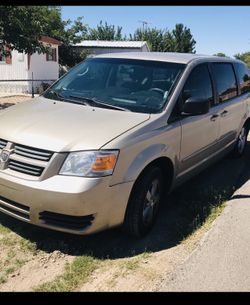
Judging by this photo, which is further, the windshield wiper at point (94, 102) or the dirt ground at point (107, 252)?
the windshield wiper at point (94, 102)

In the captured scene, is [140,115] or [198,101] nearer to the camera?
[140,115]

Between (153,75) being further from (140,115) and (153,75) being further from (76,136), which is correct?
(76,136)

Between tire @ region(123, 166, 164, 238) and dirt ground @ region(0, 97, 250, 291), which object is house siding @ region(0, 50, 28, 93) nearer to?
dirt ground @ region(0, 97, 250, 291)

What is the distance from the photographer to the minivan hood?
3.71 m

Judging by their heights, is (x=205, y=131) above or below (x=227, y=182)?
above

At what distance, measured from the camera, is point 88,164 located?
11.9ft

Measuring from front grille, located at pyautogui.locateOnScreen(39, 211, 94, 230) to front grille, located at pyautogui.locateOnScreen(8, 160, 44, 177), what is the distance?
1.18ft

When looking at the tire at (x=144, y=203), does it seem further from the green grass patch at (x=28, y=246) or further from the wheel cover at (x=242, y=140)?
the wheel cover at (x=242, y=140)

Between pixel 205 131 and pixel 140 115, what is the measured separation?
1364 millimetres

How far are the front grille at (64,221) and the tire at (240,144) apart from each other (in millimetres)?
4233

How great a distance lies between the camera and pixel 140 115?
4.29 m

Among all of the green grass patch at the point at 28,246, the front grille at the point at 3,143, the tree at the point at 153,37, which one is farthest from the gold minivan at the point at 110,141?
the tree at the point at 153,37

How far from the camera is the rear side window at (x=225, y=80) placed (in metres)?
5.87
